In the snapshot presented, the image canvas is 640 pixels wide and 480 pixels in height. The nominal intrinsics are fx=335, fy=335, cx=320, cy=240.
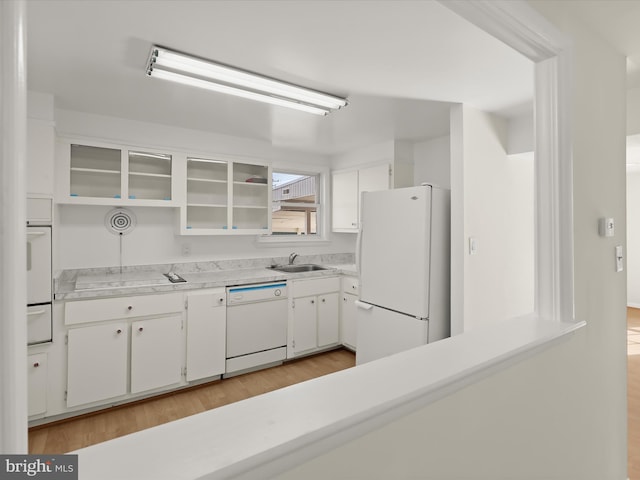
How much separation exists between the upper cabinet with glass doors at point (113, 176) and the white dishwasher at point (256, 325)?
1102 millimetres

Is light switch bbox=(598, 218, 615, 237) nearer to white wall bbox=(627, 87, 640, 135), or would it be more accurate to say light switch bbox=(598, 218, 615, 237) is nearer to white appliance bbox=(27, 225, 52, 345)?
white wall bbox=(627, 87, 640, 135)

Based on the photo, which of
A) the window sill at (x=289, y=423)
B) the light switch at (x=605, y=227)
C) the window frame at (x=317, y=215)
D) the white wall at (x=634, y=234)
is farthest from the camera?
the white wall at (x=634, y=234)

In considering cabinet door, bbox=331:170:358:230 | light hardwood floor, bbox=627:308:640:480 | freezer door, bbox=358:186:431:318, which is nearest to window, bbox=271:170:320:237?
cabinet door, bbox=331:170:358:230

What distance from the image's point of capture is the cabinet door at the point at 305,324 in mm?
3402

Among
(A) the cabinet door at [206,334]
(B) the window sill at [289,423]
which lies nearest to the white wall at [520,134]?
(B) the window sill at [289,423]

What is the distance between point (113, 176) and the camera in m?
2.90

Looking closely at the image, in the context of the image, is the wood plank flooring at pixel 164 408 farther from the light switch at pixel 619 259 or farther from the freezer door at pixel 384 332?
the light switch at pixel 619 259

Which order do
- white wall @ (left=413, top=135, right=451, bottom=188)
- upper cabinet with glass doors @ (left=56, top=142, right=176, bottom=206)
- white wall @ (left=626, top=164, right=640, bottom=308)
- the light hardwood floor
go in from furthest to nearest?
white wall @ (left=626, top=164, right=640, bottom=308) → white wall @ (left=413, top=135, right=451, bottom=188) → upper cabinet with glass doors @ (left=56, top=142, right=176, bottom=206) → the light hardwood floor

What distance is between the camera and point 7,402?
0.45 m

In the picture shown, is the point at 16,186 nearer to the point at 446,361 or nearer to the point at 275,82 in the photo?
the point at 446,361

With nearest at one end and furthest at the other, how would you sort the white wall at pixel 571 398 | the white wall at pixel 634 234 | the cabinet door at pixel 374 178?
the white wall at pixel 571 398 → the cabinet door at pixel 374 178 → the white wall at pixel 634 234

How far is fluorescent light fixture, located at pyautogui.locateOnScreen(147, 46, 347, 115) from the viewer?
1796 mm

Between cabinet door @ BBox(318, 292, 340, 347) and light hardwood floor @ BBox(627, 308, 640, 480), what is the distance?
239 centimetres

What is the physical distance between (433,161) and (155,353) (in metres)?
3.19
